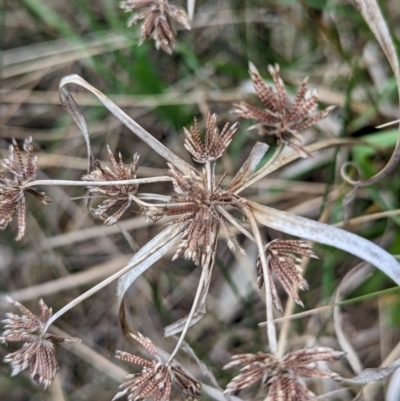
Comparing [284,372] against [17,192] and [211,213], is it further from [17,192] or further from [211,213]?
[17,192]

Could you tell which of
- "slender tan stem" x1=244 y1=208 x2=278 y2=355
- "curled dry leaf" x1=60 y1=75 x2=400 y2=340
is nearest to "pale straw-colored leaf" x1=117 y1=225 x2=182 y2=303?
"curled dry leaf" x1=60 y1=75 x2=400 y2=340

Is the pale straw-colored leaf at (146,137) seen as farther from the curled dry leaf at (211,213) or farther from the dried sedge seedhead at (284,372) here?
the dried sedge seedhead at (284,372)

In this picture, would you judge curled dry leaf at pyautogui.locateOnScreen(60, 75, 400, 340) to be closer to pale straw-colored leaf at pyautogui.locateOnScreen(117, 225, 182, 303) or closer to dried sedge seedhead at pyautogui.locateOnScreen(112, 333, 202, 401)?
pale straw-colored leaf at pyautogui.locateOnScreen(117, 225, 182, 303)

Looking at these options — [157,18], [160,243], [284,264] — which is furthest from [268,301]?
[157,18]

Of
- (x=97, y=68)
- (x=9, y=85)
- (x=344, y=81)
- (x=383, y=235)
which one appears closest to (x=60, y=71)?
(x=9, y=85)

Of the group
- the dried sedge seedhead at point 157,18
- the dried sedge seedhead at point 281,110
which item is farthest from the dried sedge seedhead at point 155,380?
the dried sedge seedhead at point 157,18

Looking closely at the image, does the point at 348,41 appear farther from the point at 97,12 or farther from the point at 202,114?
the point at 97,12
